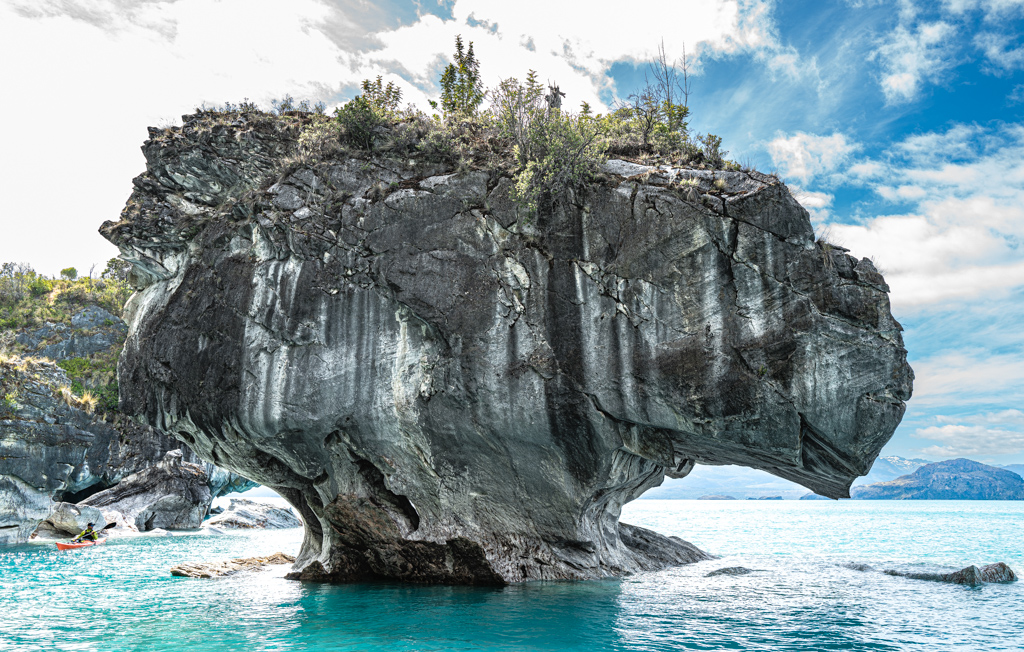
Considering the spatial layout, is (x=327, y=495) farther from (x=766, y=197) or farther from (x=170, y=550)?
(x=170, y=550)

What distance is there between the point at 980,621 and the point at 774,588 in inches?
197

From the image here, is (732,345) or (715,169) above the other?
(715,169)

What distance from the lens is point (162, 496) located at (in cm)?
4725

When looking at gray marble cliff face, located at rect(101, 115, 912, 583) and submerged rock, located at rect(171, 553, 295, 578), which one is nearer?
gray marble cliff face, located at rect(101, 115, 912, 583)

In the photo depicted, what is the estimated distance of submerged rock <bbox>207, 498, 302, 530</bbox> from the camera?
54.4 meters

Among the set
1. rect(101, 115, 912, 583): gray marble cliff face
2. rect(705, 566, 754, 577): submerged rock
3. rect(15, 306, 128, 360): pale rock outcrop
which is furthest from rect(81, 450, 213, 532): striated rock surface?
rect(705, 566, 754, 577): submerged rock

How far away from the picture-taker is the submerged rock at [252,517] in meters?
54.4

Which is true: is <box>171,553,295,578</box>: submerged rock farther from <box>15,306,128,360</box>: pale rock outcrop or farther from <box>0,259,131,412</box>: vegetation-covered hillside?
<box>15,306,128,360</box>: pale rock outcrop

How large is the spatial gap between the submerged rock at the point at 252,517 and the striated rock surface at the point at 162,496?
4.63 m

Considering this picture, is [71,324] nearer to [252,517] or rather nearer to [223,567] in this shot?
[252,517]

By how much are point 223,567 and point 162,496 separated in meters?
30.1

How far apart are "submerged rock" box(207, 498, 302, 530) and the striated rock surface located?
4625 millimetres

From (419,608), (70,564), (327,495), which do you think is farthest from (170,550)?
(419,608)

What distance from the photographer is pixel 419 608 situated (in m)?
14.6
